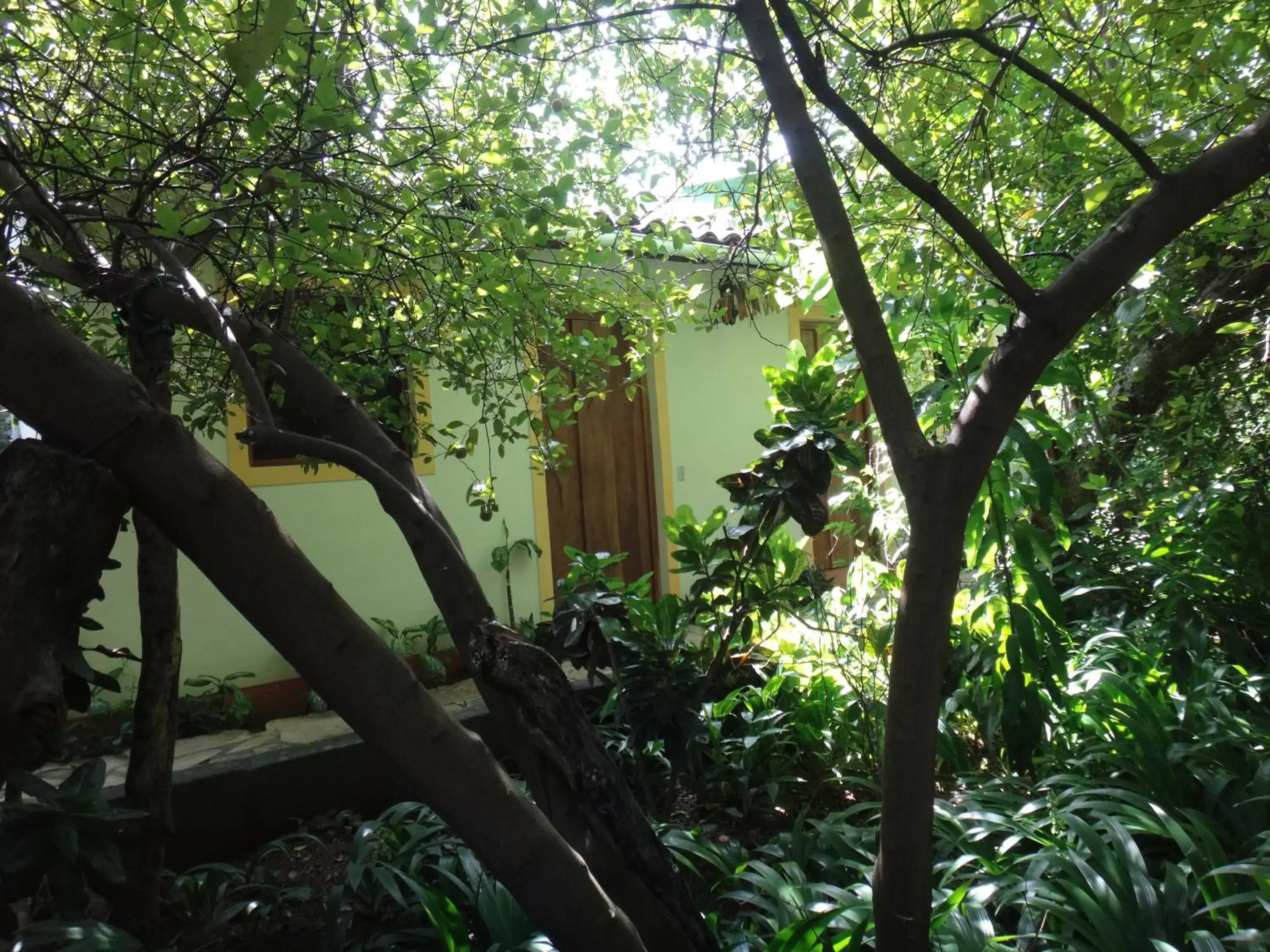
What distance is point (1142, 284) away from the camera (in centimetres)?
370

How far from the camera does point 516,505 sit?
5855mm

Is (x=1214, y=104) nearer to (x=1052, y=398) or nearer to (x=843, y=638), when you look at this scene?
(x=843, y=638)

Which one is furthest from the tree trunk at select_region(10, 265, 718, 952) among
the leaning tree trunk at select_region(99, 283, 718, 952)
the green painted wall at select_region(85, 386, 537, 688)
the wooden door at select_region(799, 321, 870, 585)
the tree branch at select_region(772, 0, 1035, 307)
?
the wooden door at select_region(799, 321, 870, 585)

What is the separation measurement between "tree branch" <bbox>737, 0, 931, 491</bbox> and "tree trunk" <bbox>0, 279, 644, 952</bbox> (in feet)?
3.23


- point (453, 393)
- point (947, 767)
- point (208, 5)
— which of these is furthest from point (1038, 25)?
point (453, 393)

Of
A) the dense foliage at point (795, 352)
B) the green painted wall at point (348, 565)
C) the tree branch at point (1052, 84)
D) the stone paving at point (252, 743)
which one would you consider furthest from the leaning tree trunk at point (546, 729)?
the green painted wall at point (348, 565)

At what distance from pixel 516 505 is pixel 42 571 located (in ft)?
15.5

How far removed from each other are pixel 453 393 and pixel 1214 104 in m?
4.21

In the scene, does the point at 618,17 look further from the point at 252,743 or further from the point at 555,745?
the point at 252,743

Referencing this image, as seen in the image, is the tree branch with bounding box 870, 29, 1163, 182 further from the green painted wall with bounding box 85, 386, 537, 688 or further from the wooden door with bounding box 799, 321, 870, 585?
the wooden door with bounding box 799, 321, 870, 585

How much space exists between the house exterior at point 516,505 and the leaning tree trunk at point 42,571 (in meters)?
2.38

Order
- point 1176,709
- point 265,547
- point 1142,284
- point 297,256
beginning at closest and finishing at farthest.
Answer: point 265,547
point 297,256
point 1176,709
point 1142,284

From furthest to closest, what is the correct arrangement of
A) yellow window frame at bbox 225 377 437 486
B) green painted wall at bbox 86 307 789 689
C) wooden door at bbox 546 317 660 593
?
wooden door at bbox 546 317 660 593 < yellow window frame at bbox 225 377 437 486 < green painted wall at bbox 86 307 789 689

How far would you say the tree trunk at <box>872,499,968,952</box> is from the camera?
63.4 inches
